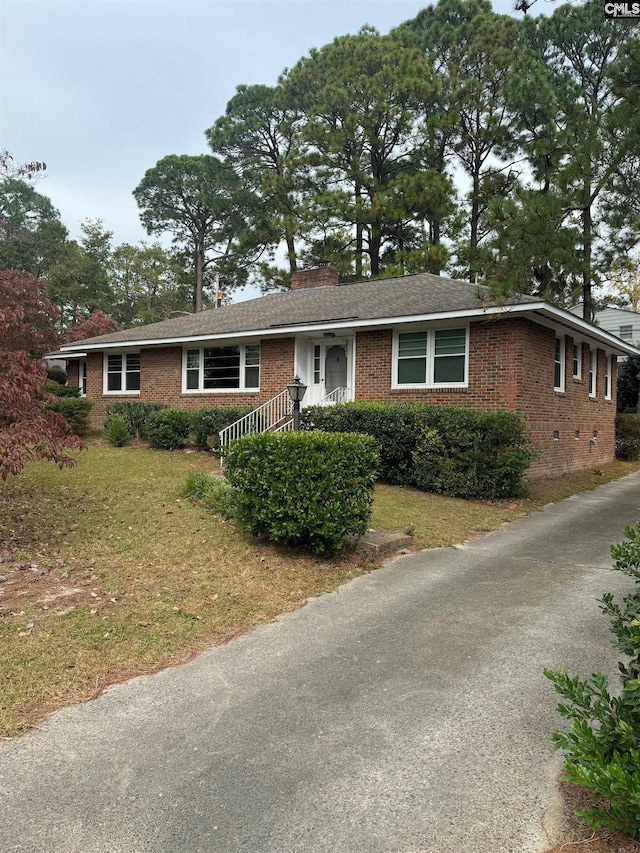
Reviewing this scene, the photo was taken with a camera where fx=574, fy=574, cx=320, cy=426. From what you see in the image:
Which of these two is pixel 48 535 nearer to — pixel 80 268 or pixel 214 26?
pixel 214 26

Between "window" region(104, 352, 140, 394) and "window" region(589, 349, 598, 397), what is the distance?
45.2 feet

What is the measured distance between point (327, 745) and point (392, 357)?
36.4ft

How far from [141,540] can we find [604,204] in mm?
12014

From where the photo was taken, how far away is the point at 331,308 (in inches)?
609

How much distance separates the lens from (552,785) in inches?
99.7

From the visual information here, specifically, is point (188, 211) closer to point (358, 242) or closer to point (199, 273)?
point (199, 273)

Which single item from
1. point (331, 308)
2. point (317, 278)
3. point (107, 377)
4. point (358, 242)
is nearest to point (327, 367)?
point (331, 308)

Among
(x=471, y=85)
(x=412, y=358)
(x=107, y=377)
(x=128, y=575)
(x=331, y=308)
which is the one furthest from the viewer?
(x=471, y=85)

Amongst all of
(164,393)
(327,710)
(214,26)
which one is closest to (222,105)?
(164,393)

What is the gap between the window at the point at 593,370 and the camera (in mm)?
16531

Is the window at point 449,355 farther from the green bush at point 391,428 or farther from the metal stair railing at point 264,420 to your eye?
the metal stair railing at point 264,420

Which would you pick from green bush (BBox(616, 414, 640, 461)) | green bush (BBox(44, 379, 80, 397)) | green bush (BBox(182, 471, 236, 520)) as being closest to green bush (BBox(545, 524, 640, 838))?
green bush (BBox(182, 471, 236, 520))

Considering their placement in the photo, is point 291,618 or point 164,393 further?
point 164,393

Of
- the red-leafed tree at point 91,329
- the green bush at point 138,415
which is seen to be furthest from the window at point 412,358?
the red-leafed tree at point 91,329
